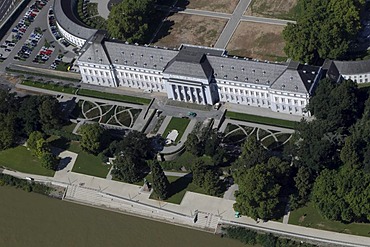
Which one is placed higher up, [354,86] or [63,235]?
[354,86]

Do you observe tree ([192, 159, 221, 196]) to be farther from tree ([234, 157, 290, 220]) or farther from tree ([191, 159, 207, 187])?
tree ([234, 157, 290, 220])

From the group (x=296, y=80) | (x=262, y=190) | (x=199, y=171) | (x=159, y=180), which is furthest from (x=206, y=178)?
(x=296, y=80)

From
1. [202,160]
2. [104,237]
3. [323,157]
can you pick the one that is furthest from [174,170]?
[323,157]

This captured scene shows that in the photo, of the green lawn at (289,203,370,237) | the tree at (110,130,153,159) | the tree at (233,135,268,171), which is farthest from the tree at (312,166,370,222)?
the tree at (110,130,153,159)

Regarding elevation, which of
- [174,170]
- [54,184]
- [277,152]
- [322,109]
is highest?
[322,109]

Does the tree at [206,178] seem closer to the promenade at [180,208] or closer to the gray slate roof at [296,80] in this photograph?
the promenade at [180,208]

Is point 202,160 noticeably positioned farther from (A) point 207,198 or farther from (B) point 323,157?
(B) point 323,157

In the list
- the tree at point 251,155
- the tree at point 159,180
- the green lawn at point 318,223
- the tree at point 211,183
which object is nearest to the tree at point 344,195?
the green lawn at point 318,223
